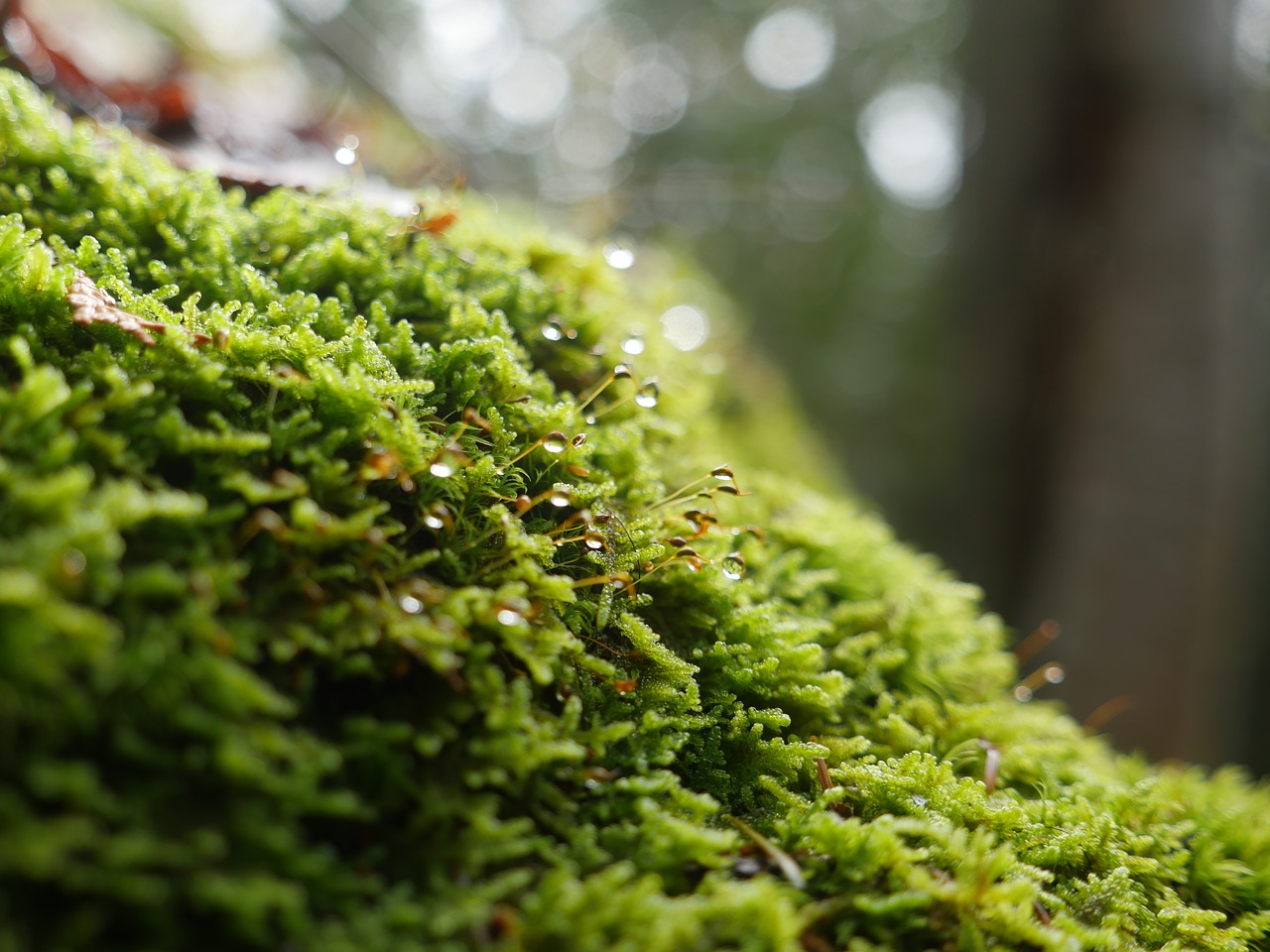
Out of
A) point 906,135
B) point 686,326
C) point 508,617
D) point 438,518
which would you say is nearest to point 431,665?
point 508,617

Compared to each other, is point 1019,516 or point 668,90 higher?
point 668,90

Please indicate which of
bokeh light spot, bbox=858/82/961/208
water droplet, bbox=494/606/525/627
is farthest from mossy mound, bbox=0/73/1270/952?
bokeh light spot, bbox=858/82/961/208

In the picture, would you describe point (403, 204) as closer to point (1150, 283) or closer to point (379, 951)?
point (379, 951)

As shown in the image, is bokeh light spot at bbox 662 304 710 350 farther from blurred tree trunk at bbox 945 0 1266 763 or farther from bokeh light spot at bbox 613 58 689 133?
bokeh light spot at bbox 613 58 689 133

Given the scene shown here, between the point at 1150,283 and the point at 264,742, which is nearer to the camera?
the point at 264,742

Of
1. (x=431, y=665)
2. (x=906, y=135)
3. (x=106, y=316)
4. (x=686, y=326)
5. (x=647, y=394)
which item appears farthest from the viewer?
(x=906, y=135)

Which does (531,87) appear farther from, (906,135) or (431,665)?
(431,665)

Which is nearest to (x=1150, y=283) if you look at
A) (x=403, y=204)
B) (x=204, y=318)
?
(x=403, y=204)

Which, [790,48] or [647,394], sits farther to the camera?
[790,48]
